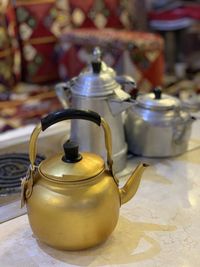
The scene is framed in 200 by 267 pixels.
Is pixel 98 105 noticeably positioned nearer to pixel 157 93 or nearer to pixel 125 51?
pixel 157 93

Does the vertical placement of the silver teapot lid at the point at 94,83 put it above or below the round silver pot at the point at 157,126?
above

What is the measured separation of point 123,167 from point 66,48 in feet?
5.60

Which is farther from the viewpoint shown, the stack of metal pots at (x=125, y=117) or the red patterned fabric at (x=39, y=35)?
the red patterned fabric at (x=39, y=35)

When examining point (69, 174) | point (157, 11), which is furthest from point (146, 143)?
point (157, 11)

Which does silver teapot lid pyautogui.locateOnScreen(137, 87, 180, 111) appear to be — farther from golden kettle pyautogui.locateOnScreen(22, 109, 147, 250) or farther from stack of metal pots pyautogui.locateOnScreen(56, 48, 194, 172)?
golden kettle pyautogui.locateOnScreen(22, 109, 147, 250)

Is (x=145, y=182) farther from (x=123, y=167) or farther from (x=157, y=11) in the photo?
(x=157, y=11)

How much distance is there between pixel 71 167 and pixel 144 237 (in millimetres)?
204

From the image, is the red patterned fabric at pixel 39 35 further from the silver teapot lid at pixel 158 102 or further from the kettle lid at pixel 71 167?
the kettle lid at pixel 71 167

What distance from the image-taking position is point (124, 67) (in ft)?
8.23

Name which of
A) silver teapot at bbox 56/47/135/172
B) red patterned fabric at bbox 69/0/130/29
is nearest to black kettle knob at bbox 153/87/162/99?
silver teapot at bbox 56/47/135/172

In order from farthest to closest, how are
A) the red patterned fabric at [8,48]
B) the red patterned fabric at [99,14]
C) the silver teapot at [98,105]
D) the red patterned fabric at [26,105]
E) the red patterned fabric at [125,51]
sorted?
the red patterned fabric at [99,14] → the red patterned fabric at [125,51] → the red patterned fabric at [8,48] → the red patterned fabric at [26,105] → the silver teapot at [98,105]

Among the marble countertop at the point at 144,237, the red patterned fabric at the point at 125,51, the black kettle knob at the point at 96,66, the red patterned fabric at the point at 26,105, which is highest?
the black kettle knob at the point at 96,66

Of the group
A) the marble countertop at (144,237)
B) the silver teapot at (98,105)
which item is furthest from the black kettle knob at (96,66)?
the marble countertop at (144,237)

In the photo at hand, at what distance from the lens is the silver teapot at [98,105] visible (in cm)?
104
